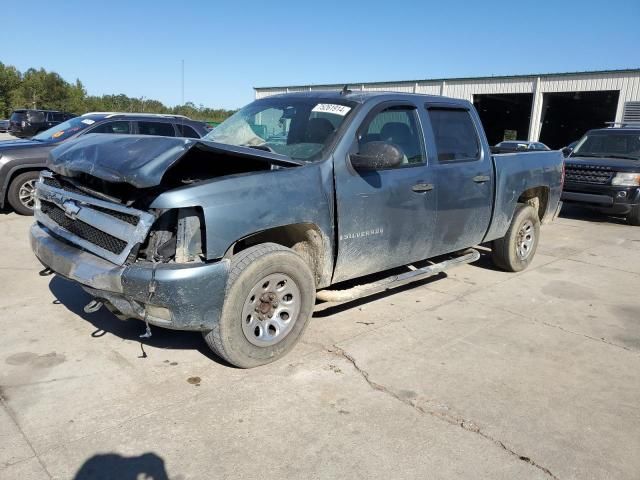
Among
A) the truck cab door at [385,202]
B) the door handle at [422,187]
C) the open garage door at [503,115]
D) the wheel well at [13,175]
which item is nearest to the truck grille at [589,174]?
the truck cab door at [385,202]

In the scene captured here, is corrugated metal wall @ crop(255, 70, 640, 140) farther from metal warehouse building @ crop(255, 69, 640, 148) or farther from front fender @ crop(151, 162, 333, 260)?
front fender @ crop(151, 162, 333, 260)

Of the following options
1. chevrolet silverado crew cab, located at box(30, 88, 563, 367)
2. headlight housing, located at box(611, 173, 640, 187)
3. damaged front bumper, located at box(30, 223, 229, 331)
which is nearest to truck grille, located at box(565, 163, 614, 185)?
headlight housing, located at box(611, 173, 640, 187)

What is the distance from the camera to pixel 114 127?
9.15 metres

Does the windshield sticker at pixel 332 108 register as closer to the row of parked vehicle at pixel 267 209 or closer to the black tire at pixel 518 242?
the row of parked vehicle at pixel 267 209

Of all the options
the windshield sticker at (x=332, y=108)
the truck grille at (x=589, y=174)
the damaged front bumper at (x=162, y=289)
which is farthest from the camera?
the truck grille at (x=589, y=174)

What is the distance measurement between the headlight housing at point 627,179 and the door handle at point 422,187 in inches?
281

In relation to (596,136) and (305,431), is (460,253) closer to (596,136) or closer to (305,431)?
(305,431)

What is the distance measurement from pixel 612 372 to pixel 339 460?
2.37m

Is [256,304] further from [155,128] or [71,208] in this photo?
[155,128]

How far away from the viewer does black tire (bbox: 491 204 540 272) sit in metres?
6.06

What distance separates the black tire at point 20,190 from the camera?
820cm

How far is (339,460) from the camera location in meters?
2.67

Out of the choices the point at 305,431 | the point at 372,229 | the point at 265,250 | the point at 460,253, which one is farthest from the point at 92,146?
the point at 460,253

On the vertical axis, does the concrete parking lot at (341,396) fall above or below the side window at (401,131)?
below
